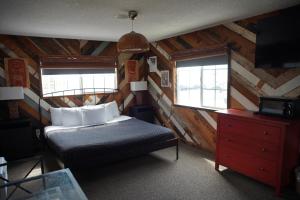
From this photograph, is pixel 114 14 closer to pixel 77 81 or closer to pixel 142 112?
pixel 77 81

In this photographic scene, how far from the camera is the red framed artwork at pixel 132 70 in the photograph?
16.3 ft

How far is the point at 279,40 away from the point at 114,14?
209cm

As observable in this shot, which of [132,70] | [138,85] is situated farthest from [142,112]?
[132,70]

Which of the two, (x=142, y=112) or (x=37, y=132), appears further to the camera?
(x=142, y=112)

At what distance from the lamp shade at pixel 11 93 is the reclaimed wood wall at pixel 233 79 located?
281 cm

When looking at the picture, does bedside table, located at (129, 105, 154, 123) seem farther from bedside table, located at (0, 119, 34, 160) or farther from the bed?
bedside table, located at (0, 119, 34, 160)

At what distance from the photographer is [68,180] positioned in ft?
6.61

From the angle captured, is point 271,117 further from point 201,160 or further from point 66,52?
point 66,52

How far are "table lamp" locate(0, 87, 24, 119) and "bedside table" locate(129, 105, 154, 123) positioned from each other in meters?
2.24

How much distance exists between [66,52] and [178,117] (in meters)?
2.66

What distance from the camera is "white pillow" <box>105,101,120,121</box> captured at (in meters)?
4.30

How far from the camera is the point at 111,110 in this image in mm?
4422

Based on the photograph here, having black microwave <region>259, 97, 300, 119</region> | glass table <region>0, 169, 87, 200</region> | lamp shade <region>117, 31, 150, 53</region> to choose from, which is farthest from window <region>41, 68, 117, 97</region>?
black microwave <region>259, 97, 300, 119</region>

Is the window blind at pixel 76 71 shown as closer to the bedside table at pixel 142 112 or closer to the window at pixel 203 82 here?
the bedside table at pixel 142 112
